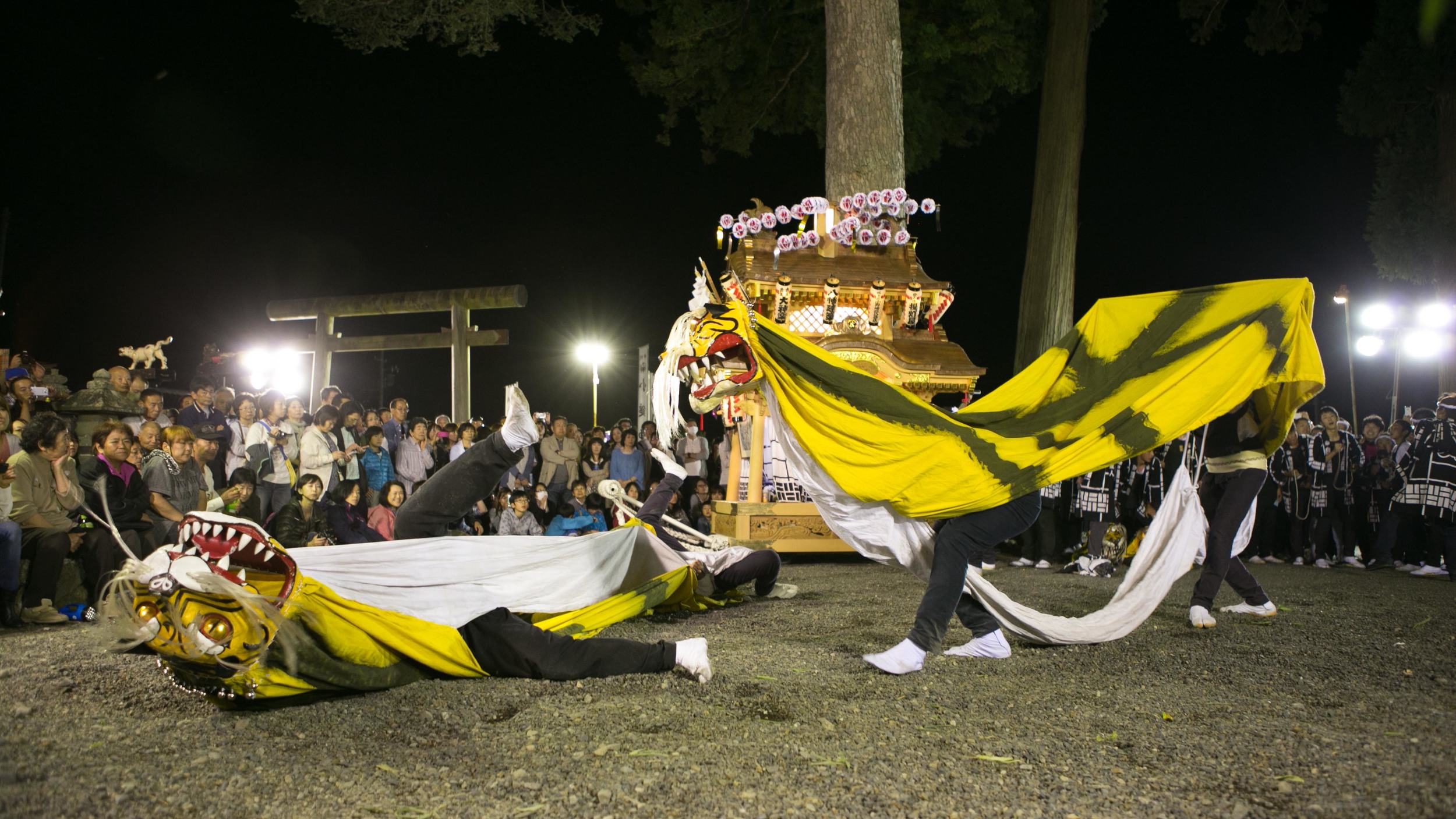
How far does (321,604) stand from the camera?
10.7ft

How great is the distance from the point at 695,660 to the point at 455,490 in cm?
132

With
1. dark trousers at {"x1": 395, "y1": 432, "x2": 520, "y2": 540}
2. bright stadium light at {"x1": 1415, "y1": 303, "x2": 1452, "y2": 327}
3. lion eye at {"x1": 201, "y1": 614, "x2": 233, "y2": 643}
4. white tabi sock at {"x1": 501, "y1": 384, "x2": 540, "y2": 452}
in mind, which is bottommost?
lion eye at {"x1": 201, "y1": 614, "x2": 233, "y2": 643}

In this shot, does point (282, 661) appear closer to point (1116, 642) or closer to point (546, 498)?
point (1116, 642)

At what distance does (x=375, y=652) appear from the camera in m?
3.47

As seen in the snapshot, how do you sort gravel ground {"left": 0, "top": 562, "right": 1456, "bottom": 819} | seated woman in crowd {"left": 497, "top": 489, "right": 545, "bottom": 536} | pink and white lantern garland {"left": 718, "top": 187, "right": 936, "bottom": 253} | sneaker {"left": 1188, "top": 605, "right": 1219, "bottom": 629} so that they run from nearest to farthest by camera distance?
1. gravel ground {"left": 0, "top": 562, "right": 1456, "bottom": 819}
2. sneaker {"left": 1188, "top": 605, "right": 1219, "bottom": 629}
3. seated woman in crowd {"left": 497, "top": 489, "right": 545, "bottom": 536}
4. pink and white lantern garland {"left": 718, "top": 187, "right": 936, "bottom": 253}

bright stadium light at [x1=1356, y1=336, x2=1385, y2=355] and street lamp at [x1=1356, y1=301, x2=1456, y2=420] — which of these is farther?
bright stadium light at [x1=1356, y1=336, x2=1385, y2=355]

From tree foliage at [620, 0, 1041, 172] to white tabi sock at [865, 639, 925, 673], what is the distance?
1136 centimetres

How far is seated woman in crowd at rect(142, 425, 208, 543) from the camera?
255 inches

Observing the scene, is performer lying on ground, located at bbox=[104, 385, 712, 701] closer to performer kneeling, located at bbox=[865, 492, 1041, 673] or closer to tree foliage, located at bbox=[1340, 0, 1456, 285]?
performer kneeling, located at bbox=[865, 492, 1041, 673]

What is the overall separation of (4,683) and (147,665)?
526 mm

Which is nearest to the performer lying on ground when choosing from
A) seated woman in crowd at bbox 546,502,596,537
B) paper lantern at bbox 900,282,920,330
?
seated woman in crowd at bbox 546,502,596,537

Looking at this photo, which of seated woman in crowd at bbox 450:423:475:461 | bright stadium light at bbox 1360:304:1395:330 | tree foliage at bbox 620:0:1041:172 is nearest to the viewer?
seated woman in crowd at bbox 450:423:475:461

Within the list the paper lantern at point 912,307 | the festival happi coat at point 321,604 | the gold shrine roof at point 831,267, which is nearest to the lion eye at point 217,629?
the festival happi coat at point 321,604

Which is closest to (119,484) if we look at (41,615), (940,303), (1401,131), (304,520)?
(41,615)
